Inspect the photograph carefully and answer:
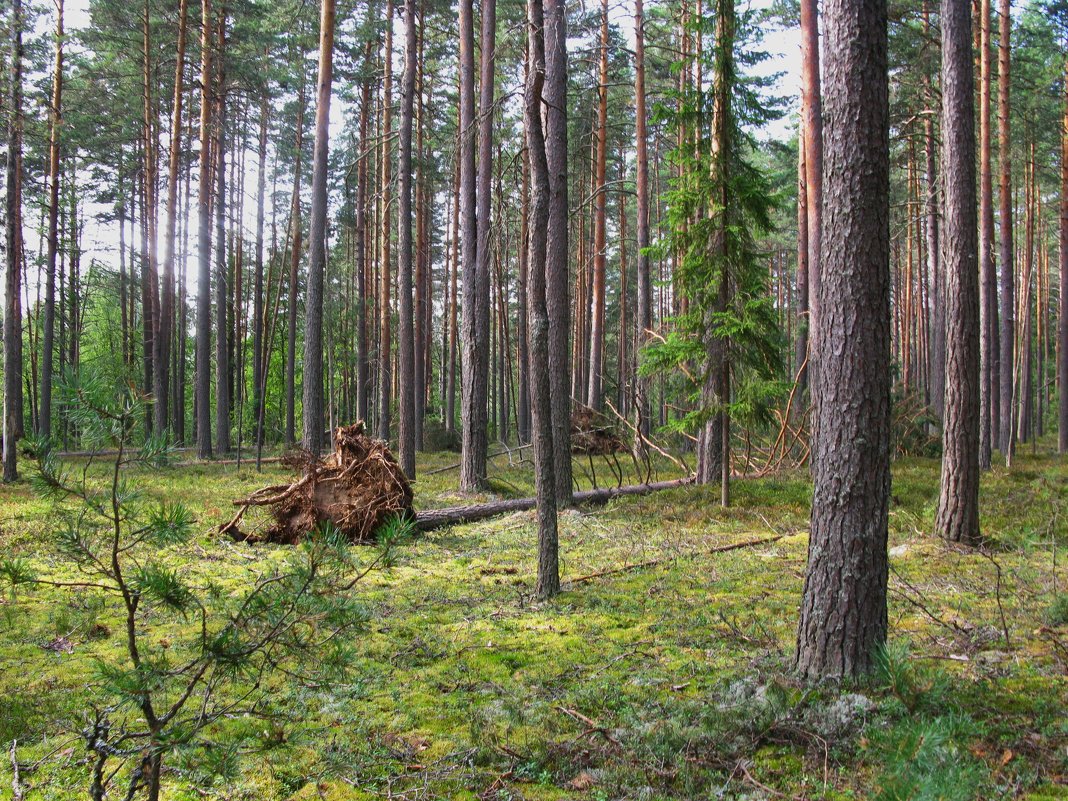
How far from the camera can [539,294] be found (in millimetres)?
6117

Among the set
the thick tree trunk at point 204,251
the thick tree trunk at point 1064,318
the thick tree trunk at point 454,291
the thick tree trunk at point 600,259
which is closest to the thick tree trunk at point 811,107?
the thick tree trunk at point 600,259

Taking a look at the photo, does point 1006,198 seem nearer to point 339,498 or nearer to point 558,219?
point 558,219

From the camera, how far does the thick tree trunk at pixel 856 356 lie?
12.7 feet

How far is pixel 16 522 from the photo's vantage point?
9.90m

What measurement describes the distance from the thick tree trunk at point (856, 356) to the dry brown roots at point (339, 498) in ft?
19.7

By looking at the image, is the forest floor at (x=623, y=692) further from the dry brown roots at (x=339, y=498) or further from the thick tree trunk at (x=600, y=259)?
the thick tree trunk at (x=600, y=259)

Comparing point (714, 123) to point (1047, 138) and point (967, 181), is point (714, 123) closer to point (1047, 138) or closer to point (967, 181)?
point (967, 181)

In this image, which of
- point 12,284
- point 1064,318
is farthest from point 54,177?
point 1064,318

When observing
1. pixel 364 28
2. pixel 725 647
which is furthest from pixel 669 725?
pixel 364 28

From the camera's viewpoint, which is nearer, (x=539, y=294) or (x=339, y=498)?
(x=539, y=294)

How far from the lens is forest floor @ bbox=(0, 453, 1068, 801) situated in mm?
3084

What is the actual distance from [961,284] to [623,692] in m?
6.49

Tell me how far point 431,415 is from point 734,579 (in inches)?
866

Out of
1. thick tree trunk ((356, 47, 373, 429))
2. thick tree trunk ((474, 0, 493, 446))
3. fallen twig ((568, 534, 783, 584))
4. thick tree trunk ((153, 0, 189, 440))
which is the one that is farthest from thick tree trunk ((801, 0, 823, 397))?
thick tree trunk ((153, 0, 189, 440))
